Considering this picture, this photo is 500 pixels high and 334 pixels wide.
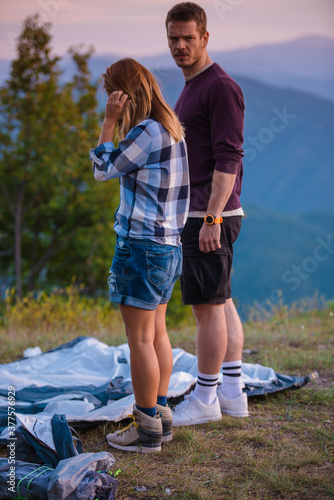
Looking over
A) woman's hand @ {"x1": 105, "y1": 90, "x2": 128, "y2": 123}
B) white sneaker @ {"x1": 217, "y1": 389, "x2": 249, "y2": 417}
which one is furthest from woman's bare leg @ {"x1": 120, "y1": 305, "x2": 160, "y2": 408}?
woman's hand @ {"x1": 105, "y1": 90, "x2": 128, "y2": 123}

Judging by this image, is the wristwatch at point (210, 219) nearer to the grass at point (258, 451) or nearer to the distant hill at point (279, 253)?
the grass at point (258, 451)

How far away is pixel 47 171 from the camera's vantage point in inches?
637

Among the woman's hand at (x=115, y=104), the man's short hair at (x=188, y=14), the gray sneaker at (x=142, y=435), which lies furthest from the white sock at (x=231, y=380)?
the man's short hair at (x=188, y=14)

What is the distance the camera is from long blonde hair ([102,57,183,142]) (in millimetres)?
2102

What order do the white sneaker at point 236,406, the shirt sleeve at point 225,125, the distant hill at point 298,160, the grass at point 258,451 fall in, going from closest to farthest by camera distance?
the grass at point 258,451
the shirt sleeve at point 225,125
the white sneaker at point 236,406
the distant hill at point 298,160

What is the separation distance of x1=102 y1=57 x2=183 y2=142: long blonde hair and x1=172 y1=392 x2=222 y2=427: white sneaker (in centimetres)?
135

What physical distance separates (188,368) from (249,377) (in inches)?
17.9

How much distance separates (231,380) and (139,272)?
3.49 feet

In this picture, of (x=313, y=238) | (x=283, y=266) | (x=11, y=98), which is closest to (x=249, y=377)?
(x=11, y=98)

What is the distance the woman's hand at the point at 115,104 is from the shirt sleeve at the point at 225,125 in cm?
58

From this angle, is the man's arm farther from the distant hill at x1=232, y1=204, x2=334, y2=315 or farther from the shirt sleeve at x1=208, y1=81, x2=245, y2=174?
the distant hill at x1=232, y1=204, x2=334, y2=315

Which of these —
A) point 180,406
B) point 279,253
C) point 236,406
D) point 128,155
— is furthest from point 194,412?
point 279,253

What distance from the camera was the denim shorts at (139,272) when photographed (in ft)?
6.78

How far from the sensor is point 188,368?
3.46 m
